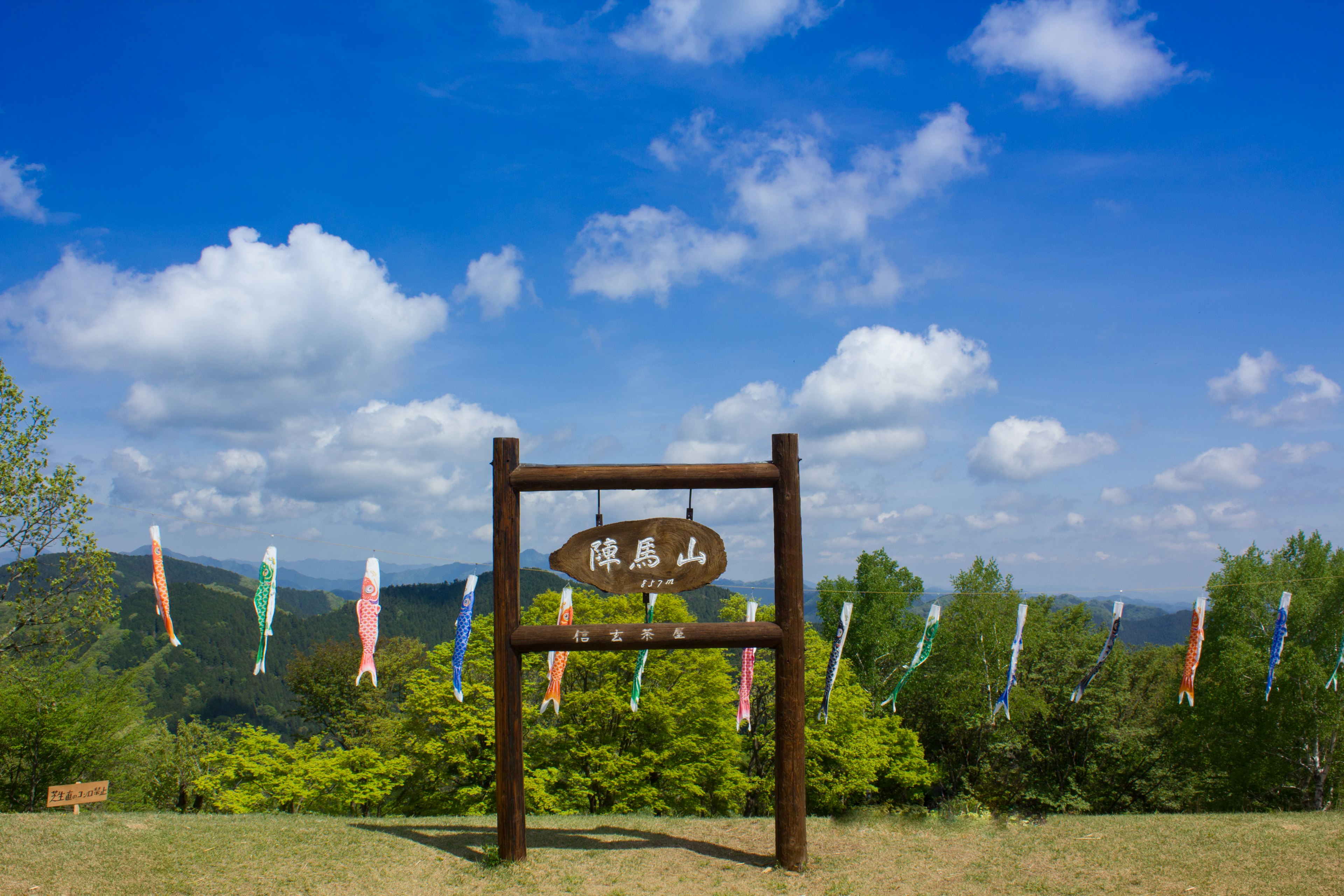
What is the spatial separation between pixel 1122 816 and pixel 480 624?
51.5ft

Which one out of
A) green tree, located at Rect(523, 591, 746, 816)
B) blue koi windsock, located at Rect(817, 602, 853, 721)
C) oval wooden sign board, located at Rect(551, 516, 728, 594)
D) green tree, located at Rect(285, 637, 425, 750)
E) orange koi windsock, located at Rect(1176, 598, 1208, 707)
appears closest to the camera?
oval wooden sign board, located at Rect(551, 516, 728, 594)

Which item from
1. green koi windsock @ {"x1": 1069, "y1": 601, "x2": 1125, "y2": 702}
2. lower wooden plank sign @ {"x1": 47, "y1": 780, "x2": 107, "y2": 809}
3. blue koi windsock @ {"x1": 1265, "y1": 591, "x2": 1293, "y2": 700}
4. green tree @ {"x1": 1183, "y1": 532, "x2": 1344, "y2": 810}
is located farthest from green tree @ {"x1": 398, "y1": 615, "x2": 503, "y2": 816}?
green tree @ {"x1": 1183, "y1": 532, "x2": 1344, "y2": 810}

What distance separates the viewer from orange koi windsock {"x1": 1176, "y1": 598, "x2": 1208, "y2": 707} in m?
12.1

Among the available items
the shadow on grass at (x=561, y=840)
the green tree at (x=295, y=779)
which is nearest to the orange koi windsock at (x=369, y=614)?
the shadow on grass at (x=561, y=840)

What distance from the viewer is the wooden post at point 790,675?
27.8 feet

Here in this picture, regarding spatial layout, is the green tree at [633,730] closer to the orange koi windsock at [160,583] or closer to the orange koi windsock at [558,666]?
the orange koi windsock at [558,666]

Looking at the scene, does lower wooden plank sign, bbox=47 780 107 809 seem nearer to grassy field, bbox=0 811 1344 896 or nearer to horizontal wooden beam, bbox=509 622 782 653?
grassy field, bbox=0 811 1344 896

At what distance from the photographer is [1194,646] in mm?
12805

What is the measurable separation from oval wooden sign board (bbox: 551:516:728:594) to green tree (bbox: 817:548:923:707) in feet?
68.1

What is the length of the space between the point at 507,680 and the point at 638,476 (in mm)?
2817

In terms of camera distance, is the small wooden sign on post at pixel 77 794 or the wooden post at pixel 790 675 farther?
the small wooden sign on post at pixel 77 794

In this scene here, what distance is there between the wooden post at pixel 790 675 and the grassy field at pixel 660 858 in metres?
0.41

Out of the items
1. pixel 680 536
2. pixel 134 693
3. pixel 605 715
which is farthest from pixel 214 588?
pixel 680 536

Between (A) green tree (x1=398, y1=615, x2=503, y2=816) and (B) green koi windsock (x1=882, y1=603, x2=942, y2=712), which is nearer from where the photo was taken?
(B) green koi windsock (x1=882, y1=603, x2=942, y2=712)
